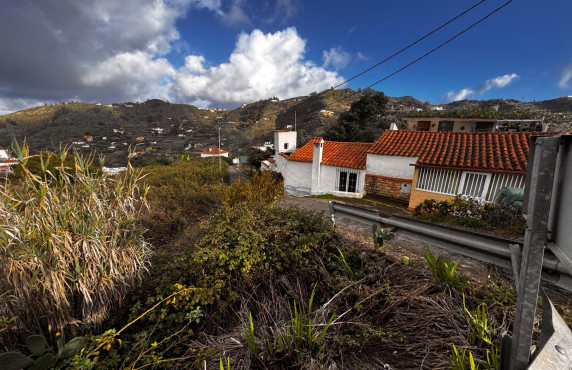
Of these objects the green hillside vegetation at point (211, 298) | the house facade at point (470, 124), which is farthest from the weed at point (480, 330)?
the house facade at point (470, 124)

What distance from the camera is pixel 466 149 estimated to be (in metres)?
10.2

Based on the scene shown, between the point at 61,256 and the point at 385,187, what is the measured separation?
13.1m

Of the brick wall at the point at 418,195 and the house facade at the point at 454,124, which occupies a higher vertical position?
the house facade at the point at 454,124

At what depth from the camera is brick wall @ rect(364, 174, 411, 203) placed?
12.0 meters

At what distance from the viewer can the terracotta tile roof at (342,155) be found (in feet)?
45.6

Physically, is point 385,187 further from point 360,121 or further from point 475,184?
point 360,121

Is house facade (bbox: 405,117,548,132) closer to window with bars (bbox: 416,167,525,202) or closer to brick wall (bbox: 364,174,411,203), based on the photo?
window with bars (bbox: 416,167,525,202)

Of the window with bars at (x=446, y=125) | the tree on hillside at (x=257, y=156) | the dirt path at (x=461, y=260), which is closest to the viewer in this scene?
the dirt path at (x=461, y=260)

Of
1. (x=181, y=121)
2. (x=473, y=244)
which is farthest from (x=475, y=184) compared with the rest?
(x=181, y=121)

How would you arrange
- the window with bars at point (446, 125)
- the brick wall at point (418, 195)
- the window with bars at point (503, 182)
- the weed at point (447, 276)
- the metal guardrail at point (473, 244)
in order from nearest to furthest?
the metal guardrail at point (473, 244) → the weed at point (447, 276) → the window with bars at point (503, 182) → the brick wall at point (418, 195) → the window with bars at point (446, 125)

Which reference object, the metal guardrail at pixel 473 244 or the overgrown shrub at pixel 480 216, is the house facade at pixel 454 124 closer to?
the overgrown shrub at pixel 480 216

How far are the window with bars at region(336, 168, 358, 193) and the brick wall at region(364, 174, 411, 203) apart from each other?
30.2 inches

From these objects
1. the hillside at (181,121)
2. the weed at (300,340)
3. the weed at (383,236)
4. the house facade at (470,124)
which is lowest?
the weed at (300,340)

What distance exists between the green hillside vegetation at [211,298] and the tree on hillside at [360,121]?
23645 mm
